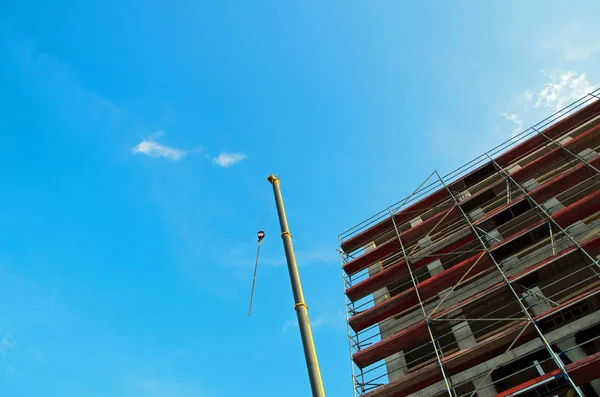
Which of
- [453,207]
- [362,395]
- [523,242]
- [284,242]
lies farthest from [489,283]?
[284,242]

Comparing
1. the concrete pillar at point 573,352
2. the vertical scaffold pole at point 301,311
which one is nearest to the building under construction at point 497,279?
the concrete pillar at point 573,352

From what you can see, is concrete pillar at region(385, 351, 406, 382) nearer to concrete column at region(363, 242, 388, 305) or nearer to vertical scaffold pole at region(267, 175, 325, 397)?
concrete column at region(363, 242, 388, 305)

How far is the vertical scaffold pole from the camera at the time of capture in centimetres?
904

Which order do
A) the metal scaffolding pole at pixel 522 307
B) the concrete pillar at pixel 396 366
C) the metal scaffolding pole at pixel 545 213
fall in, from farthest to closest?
1. the concrete pillar at pixel 396 366
2. the metal scaffolding pole at pixel 545 213
3. the metal scaffolding pole at pixel 522 307

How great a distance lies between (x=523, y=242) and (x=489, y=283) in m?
2.60

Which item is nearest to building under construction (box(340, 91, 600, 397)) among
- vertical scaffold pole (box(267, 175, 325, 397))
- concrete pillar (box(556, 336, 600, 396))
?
concrete pillar (box(556, 336, 600, 396))

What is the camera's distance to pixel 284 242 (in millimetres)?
12406

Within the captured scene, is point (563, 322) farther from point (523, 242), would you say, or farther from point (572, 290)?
point (523, 242)

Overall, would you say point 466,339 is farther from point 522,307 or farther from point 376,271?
point 376,271

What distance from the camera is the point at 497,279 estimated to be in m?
21.8

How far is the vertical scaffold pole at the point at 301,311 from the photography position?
9.04 meters

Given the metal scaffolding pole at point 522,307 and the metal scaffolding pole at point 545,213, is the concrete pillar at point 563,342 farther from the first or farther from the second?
the metal scaffolding pole at point 545,213

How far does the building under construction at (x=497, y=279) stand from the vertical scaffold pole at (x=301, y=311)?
889 cm

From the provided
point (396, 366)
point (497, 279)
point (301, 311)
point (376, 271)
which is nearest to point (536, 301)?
point (497, 279)
